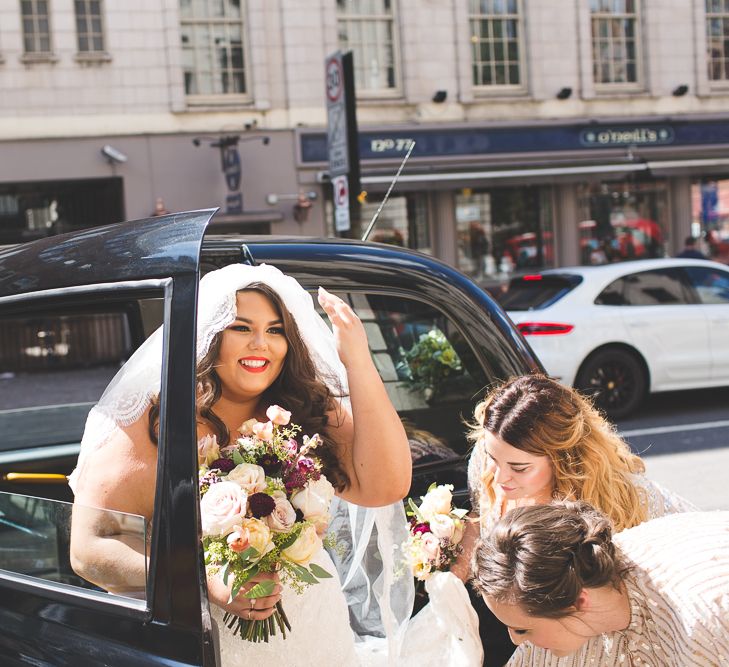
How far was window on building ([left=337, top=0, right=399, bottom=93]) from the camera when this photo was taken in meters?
17.5

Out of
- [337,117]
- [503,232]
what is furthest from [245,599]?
[503,232]

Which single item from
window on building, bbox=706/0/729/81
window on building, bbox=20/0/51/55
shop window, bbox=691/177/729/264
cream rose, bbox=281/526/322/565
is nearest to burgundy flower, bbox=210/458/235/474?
cream rose, bbox=281/526/322/565

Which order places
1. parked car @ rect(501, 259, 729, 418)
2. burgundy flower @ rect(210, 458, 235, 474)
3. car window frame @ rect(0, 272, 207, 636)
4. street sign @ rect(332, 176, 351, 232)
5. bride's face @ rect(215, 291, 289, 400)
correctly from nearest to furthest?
car window frame @ rect(0, 272, 207, 636) < burgundy flower @ rect(210, 458, 235, 474) < bride's face @ rect(215, 291, 289, 400) < parked car @ rect(501, 259, 729, 418) < street sign @ rect(332, 176, 351, 232)

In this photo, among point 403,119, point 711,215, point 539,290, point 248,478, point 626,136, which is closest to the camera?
point 248,478

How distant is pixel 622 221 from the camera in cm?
1923

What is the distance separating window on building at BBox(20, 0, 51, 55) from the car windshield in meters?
10.3

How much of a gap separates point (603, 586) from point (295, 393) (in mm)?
1134

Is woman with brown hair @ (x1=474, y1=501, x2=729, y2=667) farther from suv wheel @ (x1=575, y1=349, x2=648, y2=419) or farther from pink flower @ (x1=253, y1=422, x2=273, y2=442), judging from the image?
suv wheel @ (x1=575, y1=349, x2=648, y2=419)

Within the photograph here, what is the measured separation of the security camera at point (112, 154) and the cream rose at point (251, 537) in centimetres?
1492

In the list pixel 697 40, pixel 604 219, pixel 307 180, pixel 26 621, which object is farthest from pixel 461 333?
pixel 697 40

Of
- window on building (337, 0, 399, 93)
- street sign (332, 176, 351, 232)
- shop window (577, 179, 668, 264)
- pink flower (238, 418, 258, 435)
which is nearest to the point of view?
pink flower (238, 418, 258, 435)

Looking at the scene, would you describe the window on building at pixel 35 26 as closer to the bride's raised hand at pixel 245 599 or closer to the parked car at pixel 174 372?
the parked car at pixel 174 372

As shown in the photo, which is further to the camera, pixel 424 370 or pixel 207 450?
pixel 424 370

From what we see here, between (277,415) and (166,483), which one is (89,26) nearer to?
(277,415)
